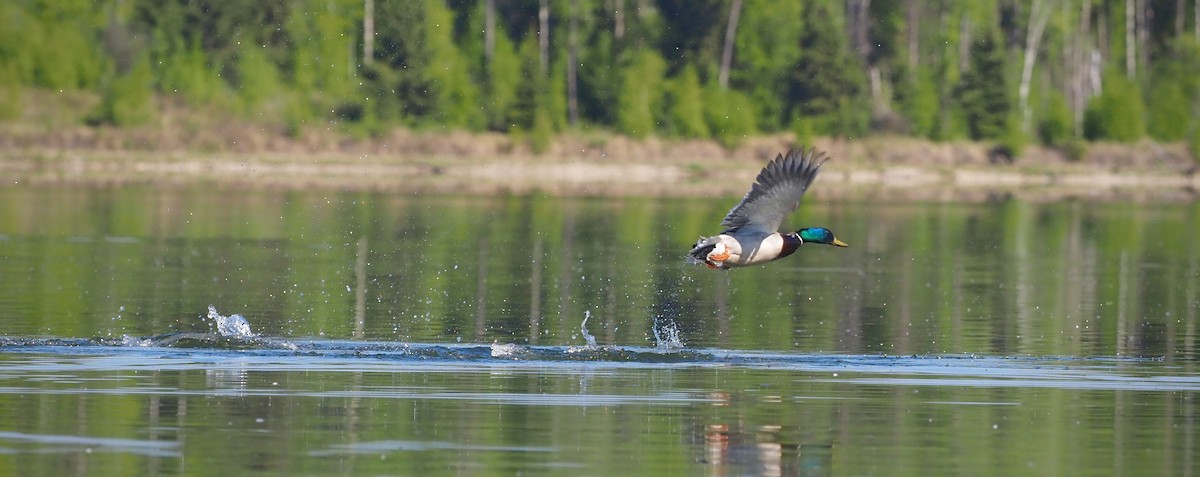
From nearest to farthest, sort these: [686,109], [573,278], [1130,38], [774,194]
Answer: [774,194]
[573,278]
[686,109]
[1130,38]

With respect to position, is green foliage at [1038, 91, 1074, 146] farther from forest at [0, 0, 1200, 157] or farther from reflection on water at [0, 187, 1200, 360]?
reflection on water at [0, 187, 1200, 360]

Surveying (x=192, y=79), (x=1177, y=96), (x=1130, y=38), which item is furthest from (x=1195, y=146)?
(x=192, y=79)

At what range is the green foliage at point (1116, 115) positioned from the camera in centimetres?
9106

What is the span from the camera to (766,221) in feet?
62.2

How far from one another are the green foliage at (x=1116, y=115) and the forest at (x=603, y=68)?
0.08 metres

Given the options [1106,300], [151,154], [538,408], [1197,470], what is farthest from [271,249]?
[151,154]

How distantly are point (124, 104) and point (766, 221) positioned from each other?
63.0 meters

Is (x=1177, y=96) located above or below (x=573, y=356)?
above

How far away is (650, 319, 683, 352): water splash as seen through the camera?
2017 centimetres

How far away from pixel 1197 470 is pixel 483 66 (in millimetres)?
80182

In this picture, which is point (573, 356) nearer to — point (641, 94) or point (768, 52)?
point (641, 94)

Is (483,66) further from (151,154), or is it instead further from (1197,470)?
(1197,470)

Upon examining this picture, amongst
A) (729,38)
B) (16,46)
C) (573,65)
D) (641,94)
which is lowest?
(641,94)

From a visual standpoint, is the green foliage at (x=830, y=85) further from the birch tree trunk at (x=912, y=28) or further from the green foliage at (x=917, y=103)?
the birch tree trunk at (x=912, y=28)
